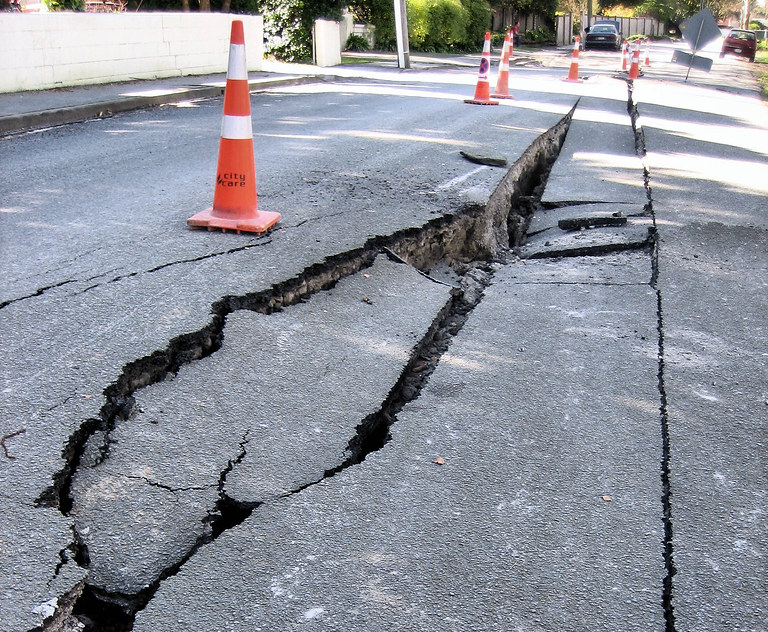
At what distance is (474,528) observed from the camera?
87.8 inches

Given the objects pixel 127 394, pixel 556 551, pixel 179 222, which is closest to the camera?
pixel 556 551

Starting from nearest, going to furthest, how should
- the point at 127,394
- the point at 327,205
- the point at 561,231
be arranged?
the point at 127,394 < the point at 327,205 < the point at 561,231

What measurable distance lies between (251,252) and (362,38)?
2657 centimetres

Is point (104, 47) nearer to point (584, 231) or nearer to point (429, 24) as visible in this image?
point (584, 231)

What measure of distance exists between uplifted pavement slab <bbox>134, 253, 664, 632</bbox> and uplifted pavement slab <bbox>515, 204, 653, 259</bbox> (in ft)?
6.64

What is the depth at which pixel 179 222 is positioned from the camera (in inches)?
187

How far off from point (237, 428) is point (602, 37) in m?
44.7

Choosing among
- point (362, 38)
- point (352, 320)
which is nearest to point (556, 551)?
point (352, 320)

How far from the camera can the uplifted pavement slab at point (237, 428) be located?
211 cm

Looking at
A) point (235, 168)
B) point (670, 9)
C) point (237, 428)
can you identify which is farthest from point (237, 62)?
point (670, 9)

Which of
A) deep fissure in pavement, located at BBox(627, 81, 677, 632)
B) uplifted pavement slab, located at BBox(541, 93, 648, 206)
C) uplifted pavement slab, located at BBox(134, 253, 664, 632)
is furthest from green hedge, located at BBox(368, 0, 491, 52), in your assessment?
uplifted pavement slab, located at BBox(134, 253, 664, 632)

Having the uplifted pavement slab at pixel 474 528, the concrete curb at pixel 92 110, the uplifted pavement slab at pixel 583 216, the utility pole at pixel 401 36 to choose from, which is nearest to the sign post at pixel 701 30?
the utility pole at pixel 401 36

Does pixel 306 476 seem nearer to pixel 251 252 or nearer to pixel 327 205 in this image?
pixel 251 252

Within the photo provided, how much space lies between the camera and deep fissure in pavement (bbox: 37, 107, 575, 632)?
6.56 ft
